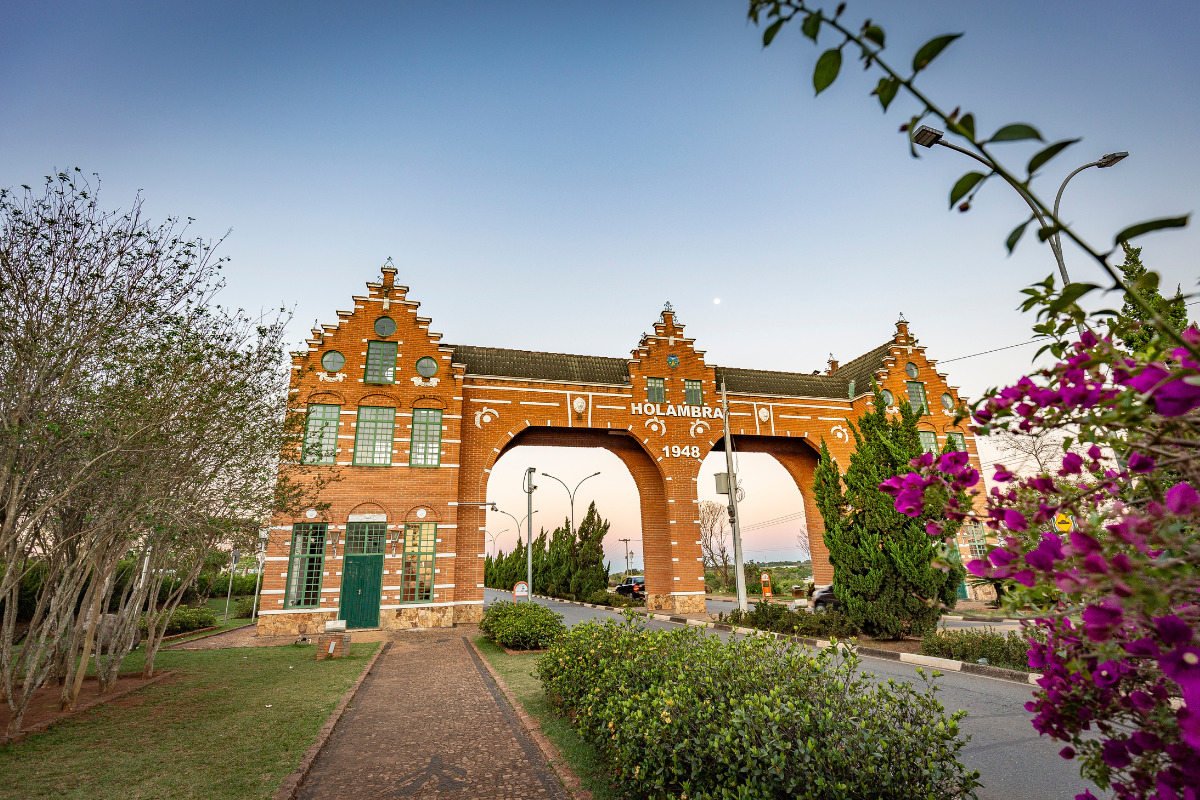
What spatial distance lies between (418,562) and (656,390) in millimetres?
12511

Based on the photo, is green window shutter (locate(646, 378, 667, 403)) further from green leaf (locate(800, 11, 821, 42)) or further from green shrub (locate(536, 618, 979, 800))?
green leaf (locate(800, 11, 821, 42))

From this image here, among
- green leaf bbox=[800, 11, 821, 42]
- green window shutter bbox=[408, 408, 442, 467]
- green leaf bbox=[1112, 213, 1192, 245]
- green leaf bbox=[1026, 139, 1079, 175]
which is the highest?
green window shutter bbox=[408, 408, 442, 467]

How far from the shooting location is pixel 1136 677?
1.95m

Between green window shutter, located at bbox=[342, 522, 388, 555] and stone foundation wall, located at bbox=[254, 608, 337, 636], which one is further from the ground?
green window shutter, located at bbox=[342, 522, 388, 555]

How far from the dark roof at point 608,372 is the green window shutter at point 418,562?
6.94m

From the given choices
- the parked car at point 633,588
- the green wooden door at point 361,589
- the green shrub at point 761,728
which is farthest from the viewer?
the parked car at point 633,588

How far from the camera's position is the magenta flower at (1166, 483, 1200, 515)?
1200mm

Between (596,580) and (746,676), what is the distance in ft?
99.6

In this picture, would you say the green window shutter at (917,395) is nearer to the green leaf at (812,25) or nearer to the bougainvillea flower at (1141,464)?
the bougainvillea flower at (1141,464)

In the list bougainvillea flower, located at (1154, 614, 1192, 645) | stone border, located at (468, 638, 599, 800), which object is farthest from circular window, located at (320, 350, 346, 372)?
bougainvillea flower, located at (1154, 614, 1192, 645)

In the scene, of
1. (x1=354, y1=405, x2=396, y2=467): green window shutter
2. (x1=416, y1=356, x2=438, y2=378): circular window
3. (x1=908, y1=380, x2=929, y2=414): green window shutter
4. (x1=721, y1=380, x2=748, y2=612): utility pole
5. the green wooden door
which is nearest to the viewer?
(x1=721, y1=380, x2=748, y2=612): utility pole

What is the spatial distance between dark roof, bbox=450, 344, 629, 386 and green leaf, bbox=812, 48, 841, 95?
23439 millimetres

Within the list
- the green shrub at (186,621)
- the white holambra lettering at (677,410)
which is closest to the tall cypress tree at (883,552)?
the white holambra lettering at (677,410)

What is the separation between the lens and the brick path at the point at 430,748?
5.87m
